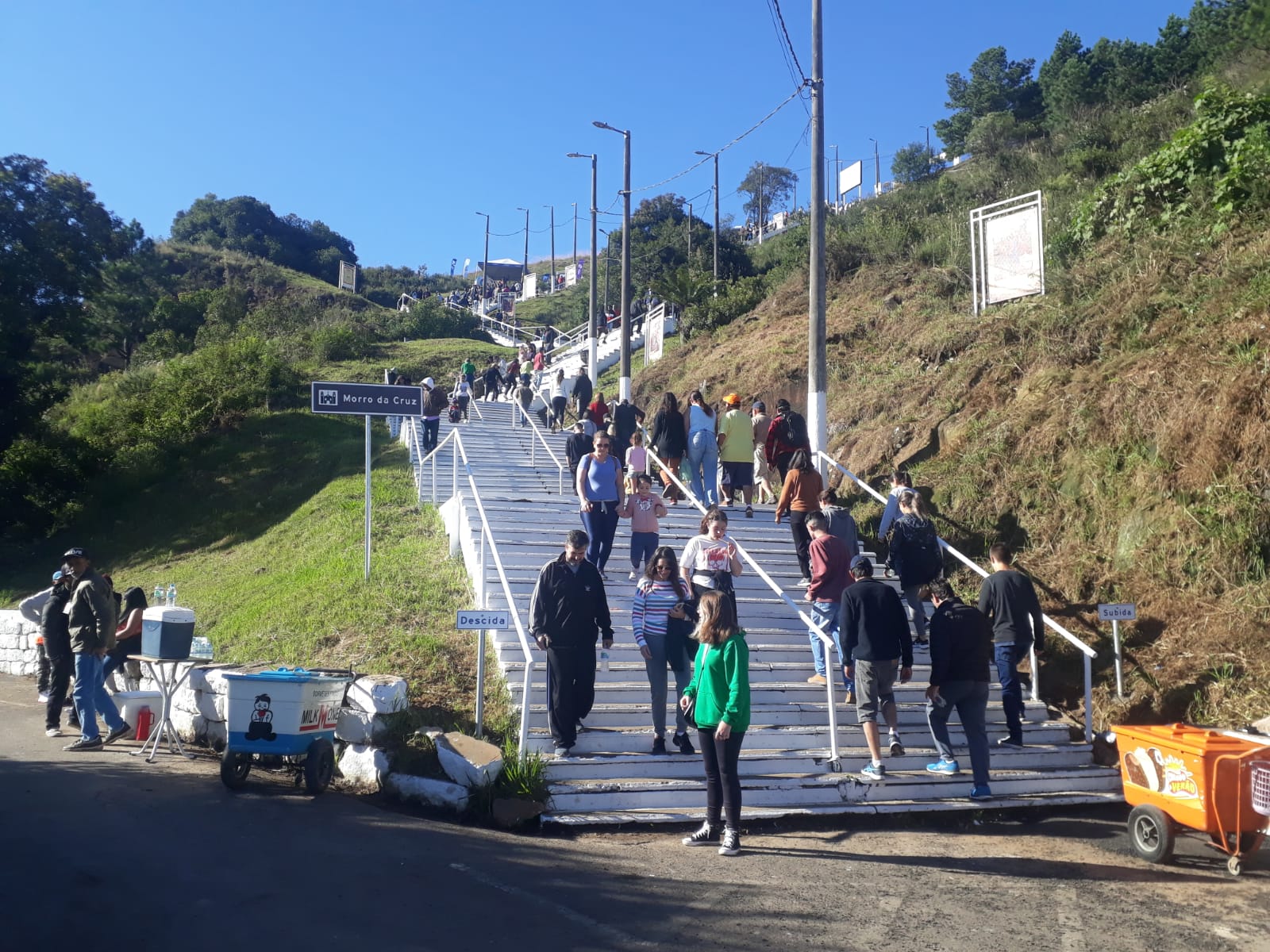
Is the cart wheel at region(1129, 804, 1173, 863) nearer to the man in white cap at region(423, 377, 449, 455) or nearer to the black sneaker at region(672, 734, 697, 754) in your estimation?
the black sneaker at region(672, 734, 697, 754)

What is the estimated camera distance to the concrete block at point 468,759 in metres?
7.22

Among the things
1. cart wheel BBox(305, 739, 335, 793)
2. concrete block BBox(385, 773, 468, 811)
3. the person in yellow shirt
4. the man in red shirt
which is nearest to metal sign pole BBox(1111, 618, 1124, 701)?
the man in red shirt

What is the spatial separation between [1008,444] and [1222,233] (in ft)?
14.3

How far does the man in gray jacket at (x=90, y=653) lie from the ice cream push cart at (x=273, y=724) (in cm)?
209

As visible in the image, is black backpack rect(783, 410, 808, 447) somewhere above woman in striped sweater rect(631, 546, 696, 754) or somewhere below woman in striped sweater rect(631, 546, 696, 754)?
above

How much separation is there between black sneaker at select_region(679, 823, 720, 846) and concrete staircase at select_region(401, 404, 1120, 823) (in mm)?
418

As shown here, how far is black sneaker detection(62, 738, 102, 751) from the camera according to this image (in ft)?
29.2

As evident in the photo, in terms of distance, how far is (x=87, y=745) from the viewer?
893 cm

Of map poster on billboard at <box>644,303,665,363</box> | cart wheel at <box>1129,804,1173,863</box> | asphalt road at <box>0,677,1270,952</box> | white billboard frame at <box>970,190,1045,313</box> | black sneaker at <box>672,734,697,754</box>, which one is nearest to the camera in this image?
asphalt road at <box>0,677,1270,952</box>

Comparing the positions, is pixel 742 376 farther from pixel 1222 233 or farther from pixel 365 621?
pixel 365 621

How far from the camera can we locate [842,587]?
29.7 ft

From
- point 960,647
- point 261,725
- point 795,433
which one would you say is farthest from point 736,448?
point 261,725

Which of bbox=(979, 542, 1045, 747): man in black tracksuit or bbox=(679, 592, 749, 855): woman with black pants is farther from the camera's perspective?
bbox=(979, 542, 1045, 747): man in black tracksuit

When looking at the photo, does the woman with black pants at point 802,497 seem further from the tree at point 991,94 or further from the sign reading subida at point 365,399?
the tree at point 991,94
